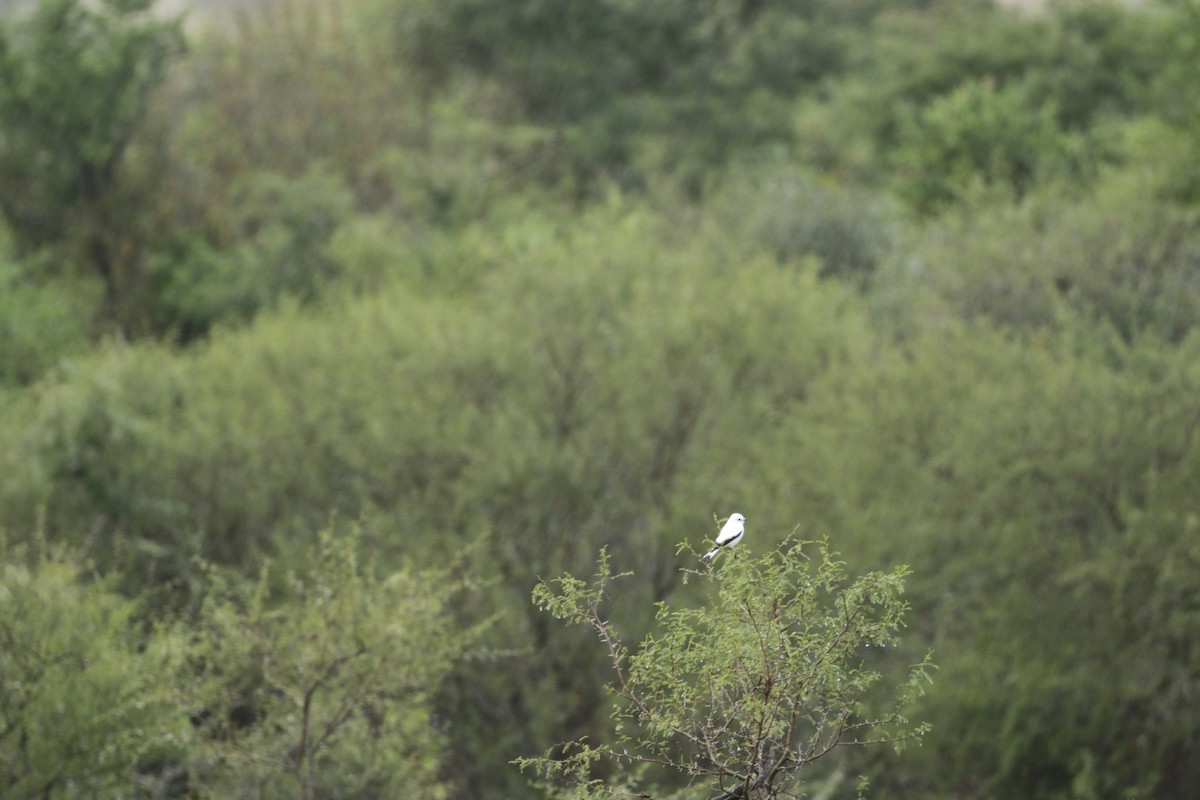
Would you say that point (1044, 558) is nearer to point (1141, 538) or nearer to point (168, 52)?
point (1141, 538)

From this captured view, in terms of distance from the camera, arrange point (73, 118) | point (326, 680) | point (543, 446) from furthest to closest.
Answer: point (73, 118)
point (543, 446)
point (326, 680)

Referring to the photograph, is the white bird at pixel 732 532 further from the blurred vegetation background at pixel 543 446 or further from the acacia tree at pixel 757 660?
the blurred vegetation background at pixel 543 446

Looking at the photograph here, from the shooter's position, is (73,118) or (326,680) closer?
(326,680)

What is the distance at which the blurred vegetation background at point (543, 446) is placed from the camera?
18.2 m

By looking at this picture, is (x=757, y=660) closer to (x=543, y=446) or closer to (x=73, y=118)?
(x=543, y=446)

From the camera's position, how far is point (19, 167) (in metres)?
43.6

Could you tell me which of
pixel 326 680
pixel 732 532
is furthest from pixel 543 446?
pixel 732 532

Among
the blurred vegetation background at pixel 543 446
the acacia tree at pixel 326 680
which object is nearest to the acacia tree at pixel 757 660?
the acacia tree at pixel 326 680

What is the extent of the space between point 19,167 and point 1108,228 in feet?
102

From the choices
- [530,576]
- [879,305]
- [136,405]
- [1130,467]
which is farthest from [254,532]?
[1130,467]

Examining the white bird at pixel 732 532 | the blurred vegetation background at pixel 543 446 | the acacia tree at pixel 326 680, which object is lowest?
the blurred vegetation background at pixel 543 446

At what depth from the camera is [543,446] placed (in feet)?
86.8

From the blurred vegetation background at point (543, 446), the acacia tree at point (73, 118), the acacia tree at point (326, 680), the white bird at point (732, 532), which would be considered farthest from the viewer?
the acacia tree at point (73, 118)

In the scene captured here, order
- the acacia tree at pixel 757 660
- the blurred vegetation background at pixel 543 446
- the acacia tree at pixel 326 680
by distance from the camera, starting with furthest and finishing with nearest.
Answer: the blurred vegetation background at pixel 543 446 < the acacia tree at pixel 326 680 < the acacia tree at pixel 757 660
